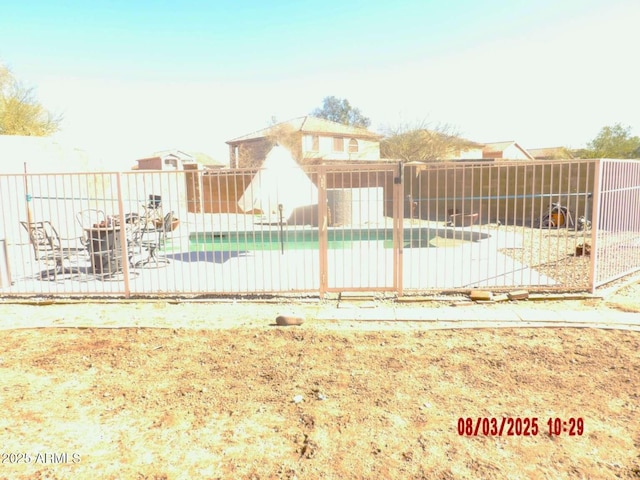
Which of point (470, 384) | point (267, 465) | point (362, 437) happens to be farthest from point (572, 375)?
point (267, 465)

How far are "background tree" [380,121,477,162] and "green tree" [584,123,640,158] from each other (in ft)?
35.5

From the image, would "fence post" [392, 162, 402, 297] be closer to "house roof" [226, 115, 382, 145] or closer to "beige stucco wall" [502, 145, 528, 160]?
"house roof" [226, 115, 382, 145]

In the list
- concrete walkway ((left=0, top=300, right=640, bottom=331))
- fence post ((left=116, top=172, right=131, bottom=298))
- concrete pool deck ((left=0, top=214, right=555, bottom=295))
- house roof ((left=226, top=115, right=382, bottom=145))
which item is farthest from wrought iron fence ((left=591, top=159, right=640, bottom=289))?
house roof ((left=226, top=115, right=382, bottom=145))

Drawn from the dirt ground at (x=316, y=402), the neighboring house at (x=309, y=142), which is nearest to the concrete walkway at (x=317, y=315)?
the dirt ground at (x=316, y=402)

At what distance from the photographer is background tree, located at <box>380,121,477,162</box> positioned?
32.7 m

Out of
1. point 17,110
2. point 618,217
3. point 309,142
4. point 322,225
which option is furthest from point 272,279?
point 309,142

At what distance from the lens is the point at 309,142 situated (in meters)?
39.6

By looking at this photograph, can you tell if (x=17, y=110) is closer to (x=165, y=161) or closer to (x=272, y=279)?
(x=165, y=161)

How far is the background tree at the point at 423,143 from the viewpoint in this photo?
107 ft

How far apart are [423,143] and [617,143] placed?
16293 millimetres

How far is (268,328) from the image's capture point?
5.55 meters

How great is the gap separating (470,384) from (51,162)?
15567 millimetres

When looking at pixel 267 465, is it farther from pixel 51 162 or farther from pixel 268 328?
pixel 51 162

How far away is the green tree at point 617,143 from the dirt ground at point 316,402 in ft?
119
